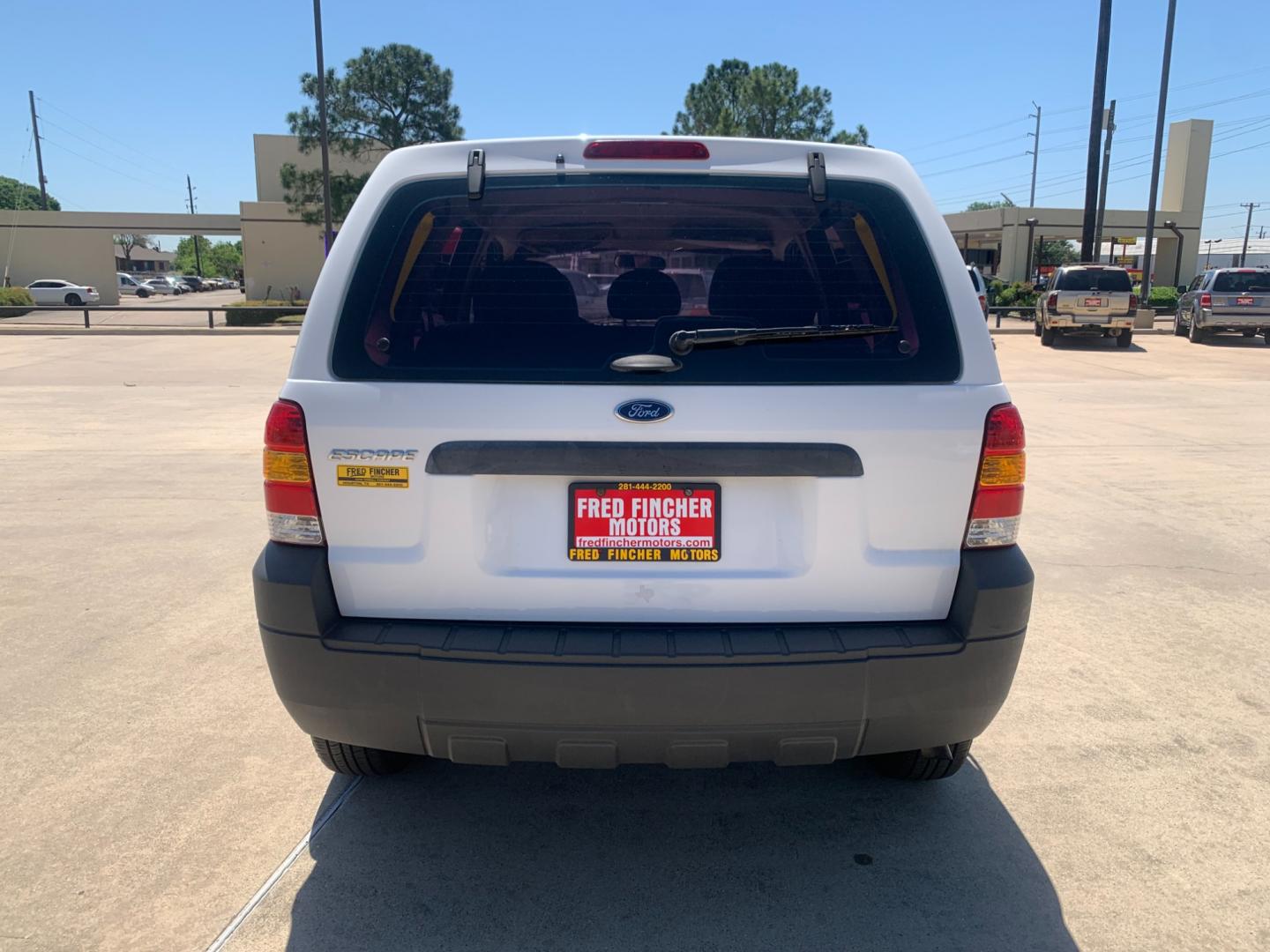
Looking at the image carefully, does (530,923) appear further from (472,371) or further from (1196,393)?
(1196,393)

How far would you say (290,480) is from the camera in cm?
259

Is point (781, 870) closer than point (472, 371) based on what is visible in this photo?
No

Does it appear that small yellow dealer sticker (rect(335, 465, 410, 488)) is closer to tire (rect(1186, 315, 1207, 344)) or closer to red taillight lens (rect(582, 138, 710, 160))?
red taillight lens (rect(582, 138, 710, 160))

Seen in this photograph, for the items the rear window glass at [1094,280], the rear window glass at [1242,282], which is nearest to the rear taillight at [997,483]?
the rear window glass at [1094,280]

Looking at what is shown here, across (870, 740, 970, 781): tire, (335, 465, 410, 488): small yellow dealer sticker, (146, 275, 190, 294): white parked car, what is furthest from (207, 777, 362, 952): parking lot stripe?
(146, 275, 190, 294): white parked car

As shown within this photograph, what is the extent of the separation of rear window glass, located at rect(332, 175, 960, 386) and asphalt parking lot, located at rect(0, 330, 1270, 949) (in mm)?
1468

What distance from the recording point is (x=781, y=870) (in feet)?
9.52

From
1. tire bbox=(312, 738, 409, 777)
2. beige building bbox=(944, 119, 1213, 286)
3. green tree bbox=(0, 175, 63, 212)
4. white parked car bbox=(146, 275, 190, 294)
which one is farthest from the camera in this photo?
green tree bbox=(0, 175, 63, 212)

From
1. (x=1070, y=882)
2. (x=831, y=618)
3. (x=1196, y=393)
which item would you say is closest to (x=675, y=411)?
(x=831, y=618)

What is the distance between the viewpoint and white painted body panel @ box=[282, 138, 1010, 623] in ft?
8.16

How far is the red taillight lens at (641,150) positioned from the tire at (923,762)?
6.42 feet

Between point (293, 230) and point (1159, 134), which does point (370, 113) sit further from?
point (1159, 134)

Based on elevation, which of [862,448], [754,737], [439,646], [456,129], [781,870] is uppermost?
[456,129]

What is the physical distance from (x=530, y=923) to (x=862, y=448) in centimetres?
156
